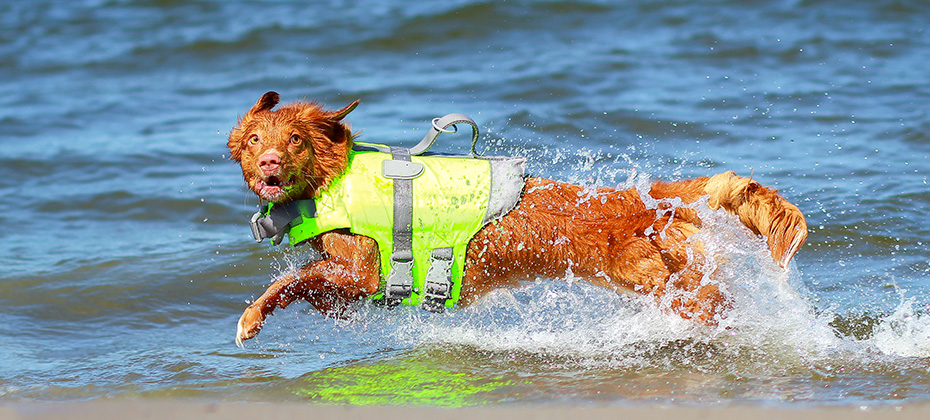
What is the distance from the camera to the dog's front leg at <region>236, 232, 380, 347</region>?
4512mm

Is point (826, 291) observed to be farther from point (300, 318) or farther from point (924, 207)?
point (300, 318)

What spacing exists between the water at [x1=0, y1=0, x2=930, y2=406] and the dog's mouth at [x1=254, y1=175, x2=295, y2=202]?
886 millimetres

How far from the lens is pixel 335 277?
457 centimetres

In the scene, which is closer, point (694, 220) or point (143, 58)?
point (694, 220)

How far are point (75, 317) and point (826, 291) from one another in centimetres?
551

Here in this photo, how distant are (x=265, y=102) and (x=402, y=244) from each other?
1.07m

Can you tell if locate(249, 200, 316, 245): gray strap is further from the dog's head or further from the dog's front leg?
the dog's front leg

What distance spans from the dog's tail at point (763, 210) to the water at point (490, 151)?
11 centimetres

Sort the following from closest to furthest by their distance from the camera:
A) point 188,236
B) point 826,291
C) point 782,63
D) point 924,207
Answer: point 826,291
point 924,207
point 188,236
point 782,63

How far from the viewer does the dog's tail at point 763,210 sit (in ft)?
14.5

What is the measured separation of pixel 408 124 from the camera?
9.70 meters

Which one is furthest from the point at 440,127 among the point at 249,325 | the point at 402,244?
the point at 249,325

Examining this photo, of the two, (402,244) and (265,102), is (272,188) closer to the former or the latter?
(265,102)

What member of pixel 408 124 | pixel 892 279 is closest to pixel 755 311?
pixel 892 279
